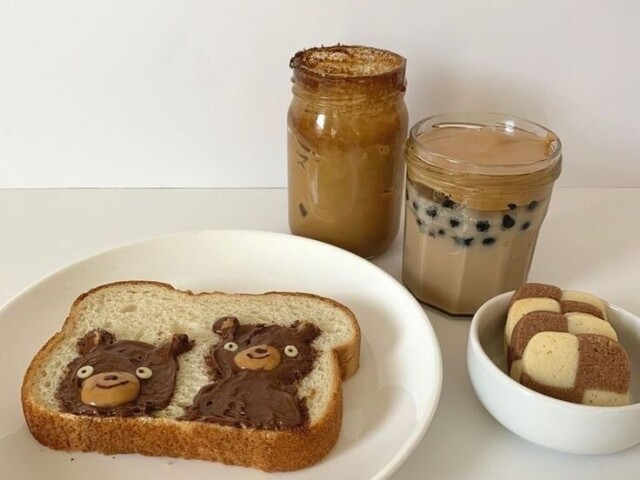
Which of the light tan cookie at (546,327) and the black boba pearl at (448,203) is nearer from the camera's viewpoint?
the light tan cookie at (546,327)

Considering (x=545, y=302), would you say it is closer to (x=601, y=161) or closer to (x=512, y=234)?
(x=512, y=234)

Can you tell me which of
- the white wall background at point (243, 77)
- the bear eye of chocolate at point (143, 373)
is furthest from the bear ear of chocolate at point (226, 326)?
the white wall background at point (243, 77)

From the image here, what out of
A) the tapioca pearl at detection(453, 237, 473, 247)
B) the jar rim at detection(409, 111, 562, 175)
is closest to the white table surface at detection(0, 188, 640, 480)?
the tapioca pearl at detection(453, 237, 473, 247)

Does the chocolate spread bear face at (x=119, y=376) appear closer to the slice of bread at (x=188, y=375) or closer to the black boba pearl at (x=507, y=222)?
the slice of bread at (x=188, y=375)

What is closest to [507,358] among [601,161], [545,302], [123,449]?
[545,302]

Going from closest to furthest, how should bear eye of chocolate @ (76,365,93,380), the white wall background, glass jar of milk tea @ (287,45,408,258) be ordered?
bear eye of chocolate @ (76,365,93,380)
glass jar of milk tea @ (287,45,408,258)
the white wall background

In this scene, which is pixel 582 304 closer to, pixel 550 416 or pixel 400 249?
pixel 550 416

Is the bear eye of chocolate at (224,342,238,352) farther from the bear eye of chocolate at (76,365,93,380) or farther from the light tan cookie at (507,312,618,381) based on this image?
the light tan cookie at (507,312,618,381)
